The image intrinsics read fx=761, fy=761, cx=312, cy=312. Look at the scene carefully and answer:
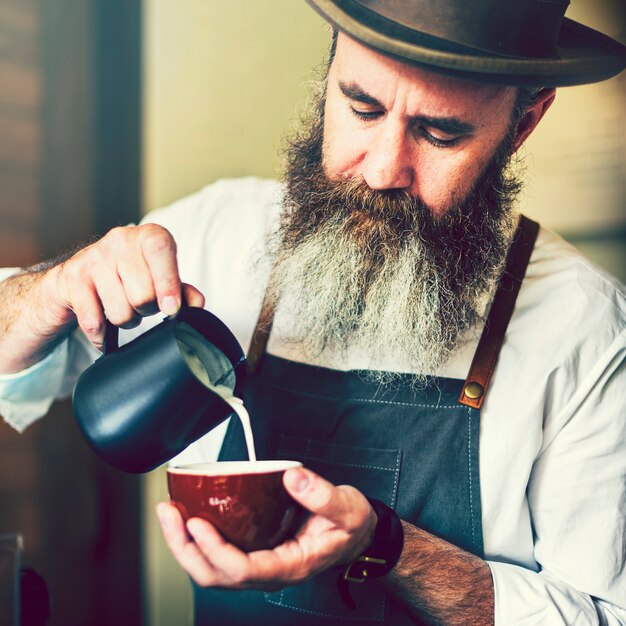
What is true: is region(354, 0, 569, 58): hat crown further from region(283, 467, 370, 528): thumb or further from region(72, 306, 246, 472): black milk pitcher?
region(283, 467, 370, 528): thumb

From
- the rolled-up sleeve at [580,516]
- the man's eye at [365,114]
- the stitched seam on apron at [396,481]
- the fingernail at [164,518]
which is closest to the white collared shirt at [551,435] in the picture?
the rolled-up sleeve at [580,516]

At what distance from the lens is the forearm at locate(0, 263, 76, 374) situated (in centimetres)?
109

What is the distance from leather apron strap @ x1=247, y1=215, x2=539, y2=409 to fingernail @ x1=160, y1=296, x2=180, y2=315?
0.41m

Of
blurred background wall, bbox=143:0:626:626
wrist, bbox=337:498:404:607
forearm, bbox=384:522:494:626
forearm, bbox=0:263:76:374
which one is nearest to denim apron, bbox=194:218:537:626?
forearm, bbox=384:522:494:626

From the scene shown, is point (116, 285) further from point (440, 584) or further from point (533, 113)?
point (533, 113)

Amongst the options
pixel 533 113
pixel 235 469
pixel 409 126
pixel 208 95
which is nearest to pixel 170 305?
pixel 235 469

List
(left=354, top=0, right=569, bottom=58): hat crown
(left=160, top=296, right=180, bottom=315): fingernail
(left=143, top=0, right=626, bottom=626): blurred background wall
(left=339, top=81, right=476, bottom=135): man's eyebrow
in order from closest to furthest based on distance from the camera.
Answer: (left=160, top=296, right=180, bottom=315): fingernail < (left=354, top=0, right=569, bottom=58): hat crown < (left=339, top=81, right=476, bottom=135): man's eyebrow < (left=143, top=0, right=626, bottom=626): blurred background wall

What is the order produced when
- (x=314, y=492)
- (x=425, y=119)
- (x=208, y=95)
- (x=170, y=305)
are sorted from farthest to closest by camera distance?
1. (x=208, y=95)
2. (x=425, y=119)
3. (x=170, y=305)
4. (x=314, y=492)

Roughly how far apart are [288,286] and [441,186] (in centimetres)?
30

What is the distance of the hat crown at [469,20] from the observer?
100 centimetres

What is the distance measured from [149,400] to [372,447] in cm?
47

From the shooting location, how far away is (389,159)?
44.1 inches

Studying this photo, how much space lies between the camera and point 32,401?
1367 millimetres

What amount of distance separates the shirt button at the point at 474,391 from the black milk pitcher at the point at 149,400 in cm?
45
